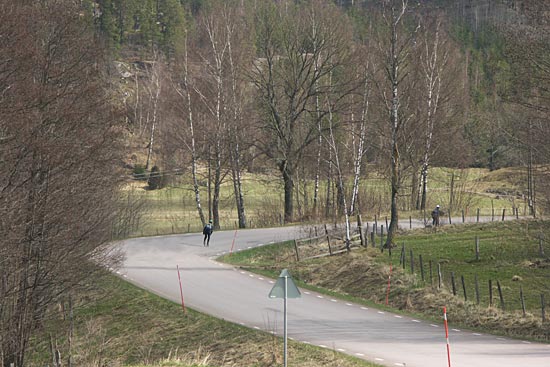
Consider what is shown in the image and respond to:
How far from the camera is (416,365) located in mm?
19844

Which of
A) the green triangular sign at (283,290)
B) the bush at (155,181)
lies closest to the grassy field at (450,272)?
the green triangular sign at (283,290)

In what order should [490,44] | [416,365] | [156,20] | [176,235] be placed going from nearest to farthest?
[416,365]
[176,235]
[156,20]
[490,44]

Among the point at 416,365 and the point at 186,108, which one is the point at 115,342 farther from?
the point at 186,108

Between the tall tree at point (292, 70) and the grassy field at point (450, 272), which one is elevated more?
the tall tree at point (292, 70)

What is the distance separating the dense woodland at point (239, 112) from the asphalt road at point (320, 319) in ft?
12.3

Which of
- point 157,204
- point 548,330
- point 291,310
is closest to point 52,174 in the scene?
point 291,310

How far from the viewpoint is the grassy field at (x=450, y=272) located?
2609cm

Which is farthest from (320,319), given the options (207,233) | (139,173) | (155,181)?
(139,173)

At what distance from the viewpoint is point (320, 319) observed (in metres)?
26.4

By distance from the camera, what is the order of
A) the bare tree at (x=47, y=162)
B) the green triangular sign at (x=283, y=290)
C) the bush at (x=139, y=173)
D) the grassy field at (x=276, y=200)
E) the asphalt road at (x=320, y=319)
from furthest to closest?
1. the bush at (x=139, y=173)
2. the grassy field at (x=276, y=200)
3. the bare tree at (x=47, y=162)
4. the asphalt road at (x=320, y=319)
5. the green triangular sign at (x=283, y=290)

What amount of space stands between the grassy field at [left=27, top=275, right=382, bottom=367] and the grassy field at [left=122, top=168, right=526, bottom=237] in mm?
12893

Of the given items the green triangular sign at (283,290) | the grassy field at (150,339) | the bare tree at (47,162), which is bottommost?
the grassy field at (150,339)

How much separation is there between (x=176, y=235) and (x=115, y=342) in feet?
73.4

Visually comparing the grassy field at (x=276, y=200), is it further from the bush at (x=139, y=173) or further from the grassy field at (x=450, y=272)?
the grassy field at (x=450, y=272)
